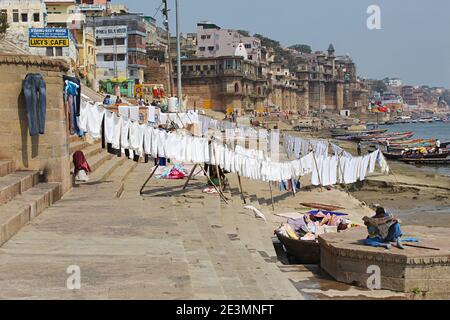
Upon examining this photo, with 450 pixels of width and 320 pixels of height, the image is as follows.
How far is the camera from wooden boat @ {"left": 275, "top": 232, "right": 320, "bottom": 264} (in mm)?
10906

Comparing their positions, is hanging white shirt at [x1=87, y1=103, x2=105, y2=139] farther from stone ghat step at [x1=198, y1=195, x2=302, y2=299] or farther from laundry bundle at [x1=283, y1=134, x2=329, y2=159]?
laundry bundle at [x1=283, y1=134, x2=329, y2=159]

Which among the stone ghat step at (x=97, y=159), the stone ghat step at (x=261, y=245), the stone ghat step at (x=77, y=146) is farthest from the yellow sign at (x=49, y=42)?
the stone ghat step at (x=261, y=245)

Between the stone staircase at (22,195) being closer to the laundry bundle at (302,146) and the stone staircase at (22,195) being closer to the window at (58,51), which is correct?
the laundry bundle at (302,146)

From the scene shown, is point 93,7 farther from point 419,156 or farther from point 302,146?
point 302,146

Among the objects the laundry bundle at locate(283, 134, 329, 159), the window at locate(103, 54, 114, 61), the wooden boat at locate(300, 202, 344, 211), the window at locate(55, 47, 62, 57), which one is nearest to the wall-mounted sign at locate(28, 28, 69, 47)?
the window at locate(55, 47, 62, 57)

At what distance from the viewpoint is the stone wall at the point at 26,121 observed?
12.5 metres

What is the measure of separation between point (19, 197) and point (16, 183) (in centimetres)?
23

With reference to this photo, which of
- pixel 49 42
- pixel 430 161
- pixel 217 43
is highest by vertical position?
pixel 217 43

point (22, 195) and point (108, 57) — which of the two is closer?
point (22, 195)

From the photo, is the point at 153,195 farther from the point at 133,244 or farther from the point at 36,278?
the point at 36,278

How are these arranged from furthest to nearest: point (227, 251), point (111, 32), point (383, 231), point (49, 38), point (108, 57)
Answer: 1. point (108, 57)
2. point (111, 32)
3. point (49, 38)
4. point (227, 251)
5. point (383, 231)

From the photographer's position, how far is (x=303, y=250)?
36.4ft

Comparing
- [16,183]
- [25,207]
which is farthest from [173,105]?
[25,207]

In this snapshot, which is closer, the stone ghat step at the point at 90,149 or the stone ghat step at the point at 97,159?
the stone ghat step at the point at 97,159
